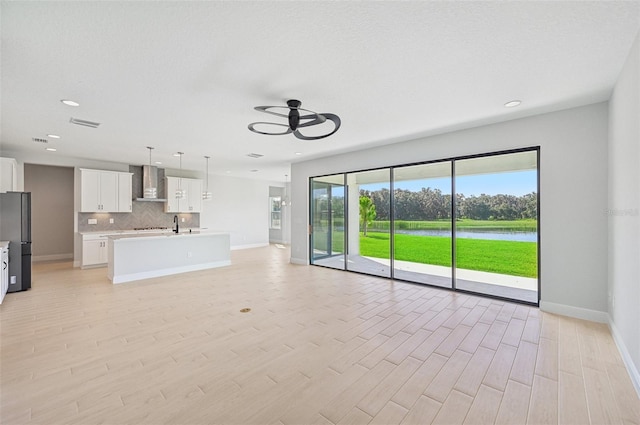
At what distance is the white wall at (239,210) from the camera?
10.0 m

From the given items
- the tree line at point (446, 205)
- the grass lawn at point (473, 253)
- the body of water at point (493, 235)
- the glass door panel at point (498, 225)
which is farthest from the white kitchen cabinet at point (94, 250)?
the glass door panel at point (498, 225)

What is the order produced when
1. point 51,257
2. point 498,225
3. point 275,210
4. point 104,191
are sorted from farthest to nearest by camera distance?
point 275,210 → point 51,257 → point 104,191 → point 498,225

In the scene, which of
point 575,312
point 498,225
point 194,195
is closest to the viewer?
point 575,312

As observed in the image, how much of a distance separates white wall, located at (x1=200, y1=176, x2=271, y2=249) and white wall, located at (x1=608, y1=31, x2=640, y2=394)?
30.6 feet

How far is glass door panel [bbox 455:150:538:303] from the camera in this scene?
172 inches

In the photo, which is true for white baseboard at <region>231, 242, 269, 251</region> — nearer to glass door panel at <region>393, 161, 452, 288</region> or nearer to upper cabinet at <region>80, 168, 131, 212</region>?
upper cabinet at <region>80, 168, 131, 212</region>

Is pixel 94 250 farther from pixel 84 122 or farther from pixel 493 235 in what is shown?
pixel 493 235

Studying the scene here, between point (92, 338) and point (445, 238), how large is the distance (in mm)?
5415

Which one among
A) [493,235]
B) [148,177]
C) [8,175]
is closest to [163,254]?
[148,177]

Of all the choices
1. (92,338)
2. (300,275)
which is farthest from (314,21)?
(300,275)

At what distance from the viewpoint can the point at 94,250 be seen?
6961 millimetres

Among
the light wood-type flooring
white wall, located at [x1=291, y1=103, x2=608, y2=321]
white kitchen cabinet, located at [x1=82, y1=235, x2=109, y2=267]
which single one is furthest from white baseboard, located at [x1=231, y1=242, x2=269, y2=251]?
white wall, located at [x1=291, y1=103, x2=608, y2=321]

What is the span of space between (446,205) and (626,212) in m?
2.55

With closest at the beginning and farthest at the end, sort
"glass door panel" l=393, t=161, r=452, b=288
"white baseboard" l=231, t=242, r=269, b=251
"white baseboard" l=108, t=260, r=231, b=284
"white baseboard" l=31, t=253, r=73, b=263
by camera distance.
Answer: "glass door panel" l=393, t=161, r=452, b=288 → "white baseboard" l=108, t=260, r=231, b=284 → "white baseboard" l=31, t=253, r=73, b=263 → "white baseboard" l=231, t=242, r=269, b=251
